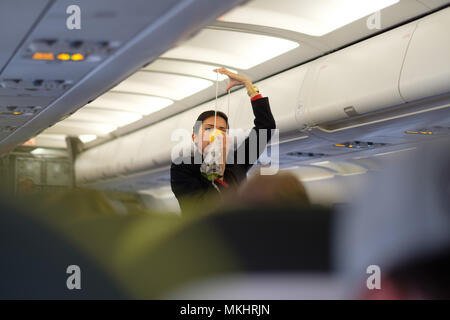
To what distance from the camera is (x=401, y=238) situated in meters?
0.50

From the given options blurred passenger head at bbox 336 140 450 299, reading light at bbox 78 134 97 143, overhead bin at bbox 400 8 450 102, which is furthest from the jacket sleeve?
reading light at bbox 78 134 97 143

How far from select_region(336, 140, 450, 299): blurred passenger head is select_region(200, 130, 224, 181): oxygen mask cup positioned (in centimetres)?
40

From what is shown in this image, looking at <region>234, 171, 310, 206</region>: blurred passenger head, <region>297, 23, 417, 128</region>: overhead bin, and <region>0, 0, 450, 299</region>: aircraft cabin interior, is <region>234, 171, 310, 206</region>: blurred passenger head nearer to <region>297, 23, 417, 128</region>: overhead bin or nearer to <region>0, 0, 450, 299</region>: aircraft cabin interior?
<region>0, 0, 450, 299</region>: aircraft cabin interior

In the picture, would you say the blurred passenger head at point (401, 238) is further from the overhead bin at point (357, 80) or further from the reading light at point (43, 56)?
the overhead bin at point (357, 80)

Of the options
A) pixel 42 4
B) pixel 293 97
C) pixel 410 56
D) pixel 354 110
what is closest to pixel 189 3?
pixel 42 4

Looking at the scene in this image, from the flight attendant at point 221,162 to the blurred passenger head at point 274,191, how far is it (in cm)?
8

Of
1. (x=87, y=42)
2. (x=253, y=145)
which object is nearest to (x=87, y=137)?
(x=87, y=42)

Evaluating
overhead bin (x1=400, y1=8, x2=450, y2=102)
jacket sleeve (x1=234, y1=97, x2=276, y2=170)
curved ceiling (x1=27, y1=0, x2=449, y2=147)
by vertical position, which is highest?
curved ceiling (x1=27, y1=0, x2=449, y2=147)

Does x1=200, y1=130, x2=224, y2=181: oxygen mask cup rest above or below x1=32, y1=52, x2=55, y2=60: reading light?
below

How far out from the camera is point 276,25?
497cm

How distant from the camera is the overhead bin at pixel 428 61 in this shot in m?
4.00

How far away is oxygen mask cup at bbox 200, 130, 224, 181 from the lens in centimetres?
89

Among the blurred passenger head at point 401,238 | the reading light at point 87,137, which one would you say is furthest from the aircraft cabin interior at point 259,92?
the reading light at point 87,137
